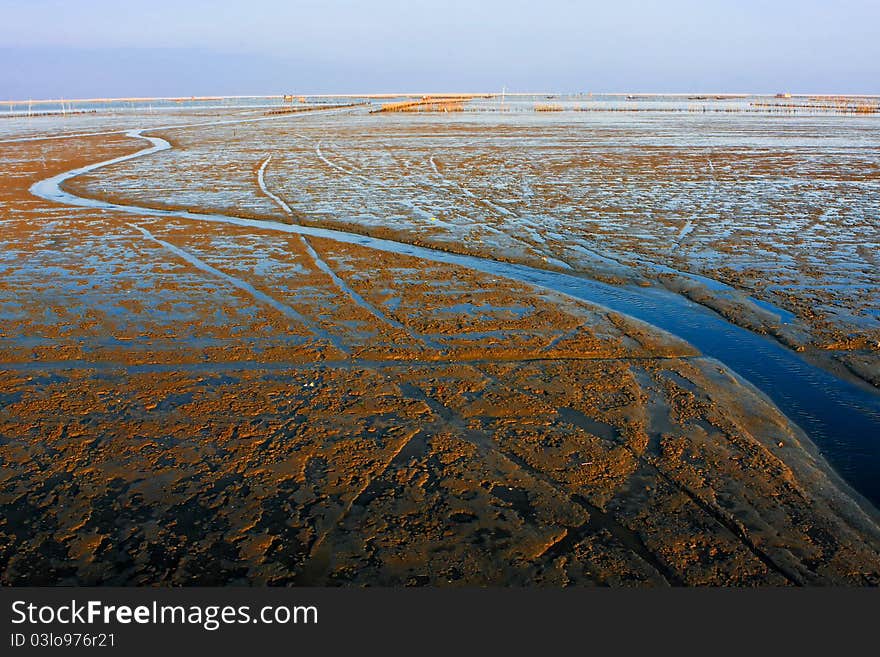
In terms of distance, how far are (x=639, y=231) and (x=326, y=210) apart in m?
7.48

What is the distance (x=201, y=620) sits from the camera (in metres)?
3.37

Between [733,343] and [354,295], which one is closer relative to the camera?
[733,343]

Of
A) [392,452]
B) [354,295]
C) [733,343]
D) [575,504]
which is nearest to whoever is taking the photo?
[575,504]

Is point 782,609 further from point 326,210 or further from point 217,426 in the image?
point 326,210

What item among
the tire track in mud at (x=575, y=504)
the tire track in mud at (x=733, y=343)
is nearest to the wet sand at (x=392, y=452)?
the tire track in mud at (x=575, y=504)

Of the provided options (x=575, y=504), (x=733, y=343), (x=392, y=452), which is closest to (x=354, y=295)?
(x=392, y=452)

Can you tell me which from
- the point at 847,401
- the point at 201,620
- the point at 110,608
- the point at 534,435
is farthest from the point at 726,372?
the point at 110,608

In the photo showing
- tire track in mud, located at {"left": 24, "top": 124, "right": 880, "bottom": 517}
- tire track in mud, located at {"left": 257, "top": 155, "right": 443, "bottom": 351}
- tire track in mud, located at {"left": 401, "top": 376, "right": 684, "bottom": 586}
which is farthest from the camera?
tire track in mud, located at {"left": 257, "top": 155, "right": 443, "bottom": 351}

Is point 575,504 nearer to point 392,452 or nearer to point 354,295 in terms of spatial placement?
point 392,452

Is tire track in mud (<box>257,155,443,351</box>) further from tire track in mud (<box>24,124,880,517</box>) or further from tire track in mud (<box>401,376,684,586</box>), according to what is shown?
tire track in mud (<box>401,376,684,586</box>)

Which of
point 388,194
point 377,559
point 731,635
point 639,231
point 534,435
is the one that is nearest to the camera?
point 731,635

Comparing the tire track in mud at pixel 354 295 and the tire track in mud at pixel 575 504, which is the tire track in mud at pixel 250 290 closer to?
the tire track in mud at pixel 354 295

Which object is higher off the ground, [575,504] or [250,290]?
[250,290]

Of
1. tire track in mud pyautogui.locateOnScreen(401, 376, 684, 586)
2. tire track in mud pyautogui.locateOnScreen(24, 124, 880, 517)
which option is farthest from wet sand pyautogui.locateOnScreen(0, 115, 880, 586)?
tire track in mud pyautogui.locateOnScreen(24, 124, 880, 517)
